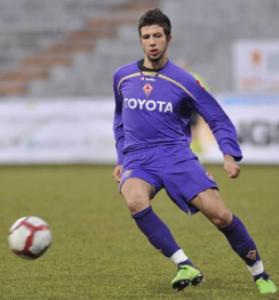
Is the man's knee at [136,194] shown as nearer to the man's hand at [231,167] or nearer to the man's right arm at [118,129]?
the man's right arm at [118,129]

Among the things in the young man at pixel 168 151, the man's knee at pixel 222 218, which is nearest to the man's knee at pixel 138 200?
the young man at pixel 168 151

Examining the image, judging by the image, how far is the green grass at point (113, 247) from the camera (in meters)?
6.34

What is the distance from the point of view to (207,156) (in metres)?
18.7

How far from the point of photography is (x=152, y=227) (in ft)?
20.4

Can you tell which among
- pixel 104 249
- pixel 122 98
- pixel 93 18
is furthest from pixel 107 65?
pixel 122 98

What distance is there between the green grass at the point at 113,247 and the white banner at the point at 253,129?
289cm

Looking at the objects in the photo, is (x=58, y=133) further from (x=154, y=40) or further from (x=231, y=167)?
(x=231, y=167)

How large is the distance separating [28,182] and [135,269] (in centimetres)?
872

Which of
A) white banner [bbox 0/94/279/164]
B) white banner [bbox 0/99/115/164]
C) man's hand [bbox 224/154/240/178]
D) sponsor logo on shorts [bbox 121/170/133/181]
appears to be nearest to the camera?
man's hand [bbox 224/154/240/178]

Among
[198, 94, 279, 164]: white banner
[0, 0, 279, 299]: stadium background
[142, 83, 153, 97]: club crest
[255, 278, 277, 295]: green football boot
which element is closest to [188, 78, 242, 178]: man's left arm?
[142, 83, 153, 97]: club crest

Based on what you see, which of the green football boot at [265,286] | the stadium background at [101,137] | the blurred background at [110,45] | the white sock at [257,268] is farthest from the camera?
the blurred background at [110,45]

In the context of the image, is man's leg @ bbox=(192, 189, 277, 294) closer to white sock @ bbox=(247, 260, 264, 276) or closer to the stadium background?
white sock @ bbox=(247, 260, 264, 276)

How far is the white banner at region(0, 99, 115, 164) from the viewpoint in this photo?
1910 cm

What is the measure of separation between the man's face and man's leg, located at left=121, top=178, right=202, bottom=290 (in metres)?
0.85
